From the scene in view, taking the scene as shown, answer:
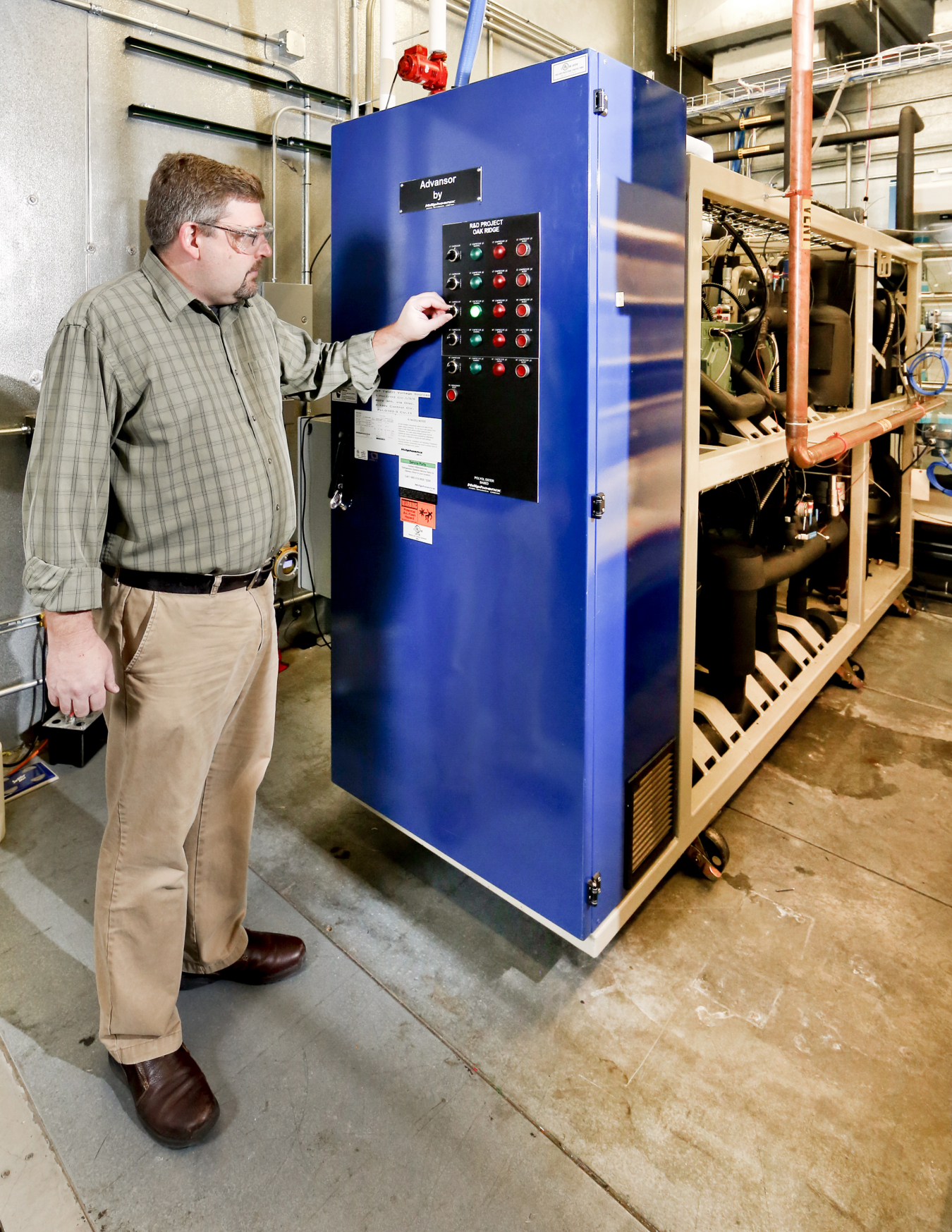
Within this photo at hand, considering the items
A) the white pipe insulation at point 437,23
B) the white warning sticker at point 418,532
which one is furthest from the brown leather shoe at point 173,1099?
the white pipe insulation at point 437,23

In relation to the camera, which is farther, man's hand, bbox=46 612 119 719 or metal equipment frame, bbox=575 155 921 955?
metal equipment frame, bbox=575 155 921 955

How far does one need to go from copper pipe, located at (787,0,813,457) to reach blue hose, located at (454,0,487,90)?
743mm

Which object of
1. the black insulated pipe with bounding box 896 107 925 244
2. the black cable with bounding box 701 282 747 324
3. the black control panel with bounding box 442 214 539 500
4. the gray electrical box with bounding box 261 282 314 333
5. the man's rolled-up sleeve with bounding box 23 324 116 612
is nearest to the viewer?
the man's rolled-up sleeve with bounding box 23 324 116 612

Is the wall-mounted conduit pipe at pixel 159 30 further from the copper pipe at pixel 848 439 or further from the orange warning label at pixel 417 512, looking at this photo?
the copper pipe at pixel 848 439

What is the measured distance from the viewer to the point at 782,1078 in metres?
1.46

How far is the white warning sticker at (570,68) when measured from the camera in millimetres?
1254

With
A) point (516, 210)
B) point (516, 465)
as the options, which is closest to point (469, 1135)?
point (516, 465)

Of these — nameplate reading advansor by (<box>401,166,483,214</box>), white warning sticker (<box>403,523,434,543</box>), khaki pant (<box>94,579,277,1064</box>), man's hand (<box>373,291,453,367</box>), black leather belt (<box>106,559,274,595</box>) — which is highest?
nameplate reading advansor by (<box>401,166,483,214</box>)

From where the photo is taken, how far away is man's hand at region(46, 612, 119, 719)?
1.21m

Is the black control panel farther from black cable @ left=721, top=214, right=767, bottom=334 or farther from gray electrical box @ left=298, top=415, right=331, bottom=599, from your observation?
gray electrical box @ left=298, top=415, right=331, bottom=599

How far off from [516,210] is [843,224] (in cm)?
188

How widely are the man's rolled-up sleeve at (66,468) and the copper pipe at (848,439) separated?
67.0 inches

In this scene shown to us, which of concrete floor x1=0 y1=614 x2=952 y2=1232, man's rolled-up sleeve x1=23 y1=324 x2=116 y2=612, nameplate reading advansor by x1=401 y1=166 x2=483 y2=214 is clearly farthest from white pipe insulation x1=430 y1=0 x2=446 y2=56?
concrete floor x1=0 y1=614 x2=952 y2=1232

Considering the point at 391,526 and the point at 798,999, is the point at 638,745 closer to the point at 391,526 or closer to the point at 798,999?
the point at 798,999
